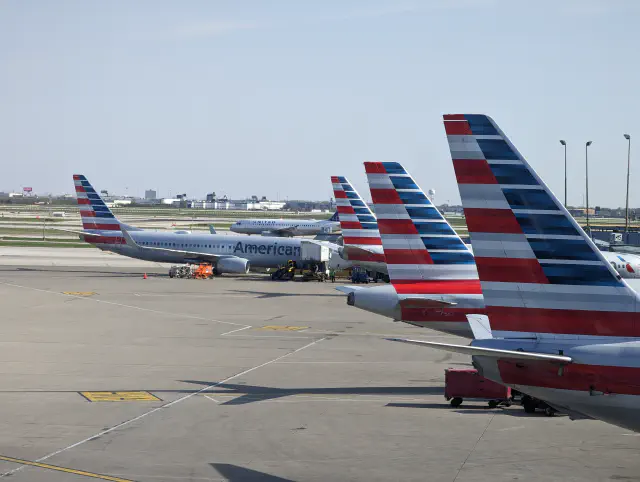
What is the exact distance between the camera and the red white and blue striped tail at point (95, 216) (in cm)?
8500

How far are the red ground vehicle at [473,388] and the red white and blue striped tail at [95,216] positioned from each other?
61.8m

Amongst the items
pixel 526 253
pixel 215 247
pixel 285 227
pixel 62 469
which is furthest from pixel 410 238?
pixel 285 227

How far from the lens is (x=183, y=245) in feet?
277

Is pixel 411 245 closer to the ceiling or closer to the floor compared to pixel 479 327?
closer to the ceiling

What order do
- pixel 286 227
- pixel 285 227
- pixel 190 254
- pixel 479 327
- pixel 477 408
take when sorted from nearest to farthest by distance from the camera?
pixel 479 327
pixel 477 408
pixel 190 254
pixel 286 227
pixel 285 227

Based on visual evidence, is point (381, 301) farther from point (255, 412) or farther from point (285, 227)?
point (285, 227)

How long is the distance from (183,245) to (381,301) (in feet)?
181

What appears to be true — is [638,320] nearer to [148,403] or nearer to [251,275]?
[148,403]

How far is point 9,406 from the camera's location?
90.1 ft

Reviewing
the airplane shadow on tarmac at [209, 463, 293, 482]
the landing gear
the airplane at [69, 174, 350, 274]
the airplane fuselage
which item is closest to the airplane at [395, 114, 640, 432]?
the airplane shadow on tarmac at [209, 463, 293, 482]

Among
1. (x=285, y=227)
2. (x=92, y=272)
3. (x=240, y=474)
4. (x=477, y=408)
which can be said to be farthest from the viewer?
(x=285, y=227)

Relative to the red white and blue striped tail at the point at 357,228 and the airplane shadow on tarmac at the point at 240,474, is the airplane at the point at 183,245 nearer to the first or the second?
the red white and blue striped tail at the point at 357,228

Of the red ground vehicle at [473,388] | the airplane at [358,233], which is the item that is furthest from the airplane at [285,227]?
the red ground vehicle at [473,388]

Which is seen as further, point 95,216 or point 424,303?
point 95,216
